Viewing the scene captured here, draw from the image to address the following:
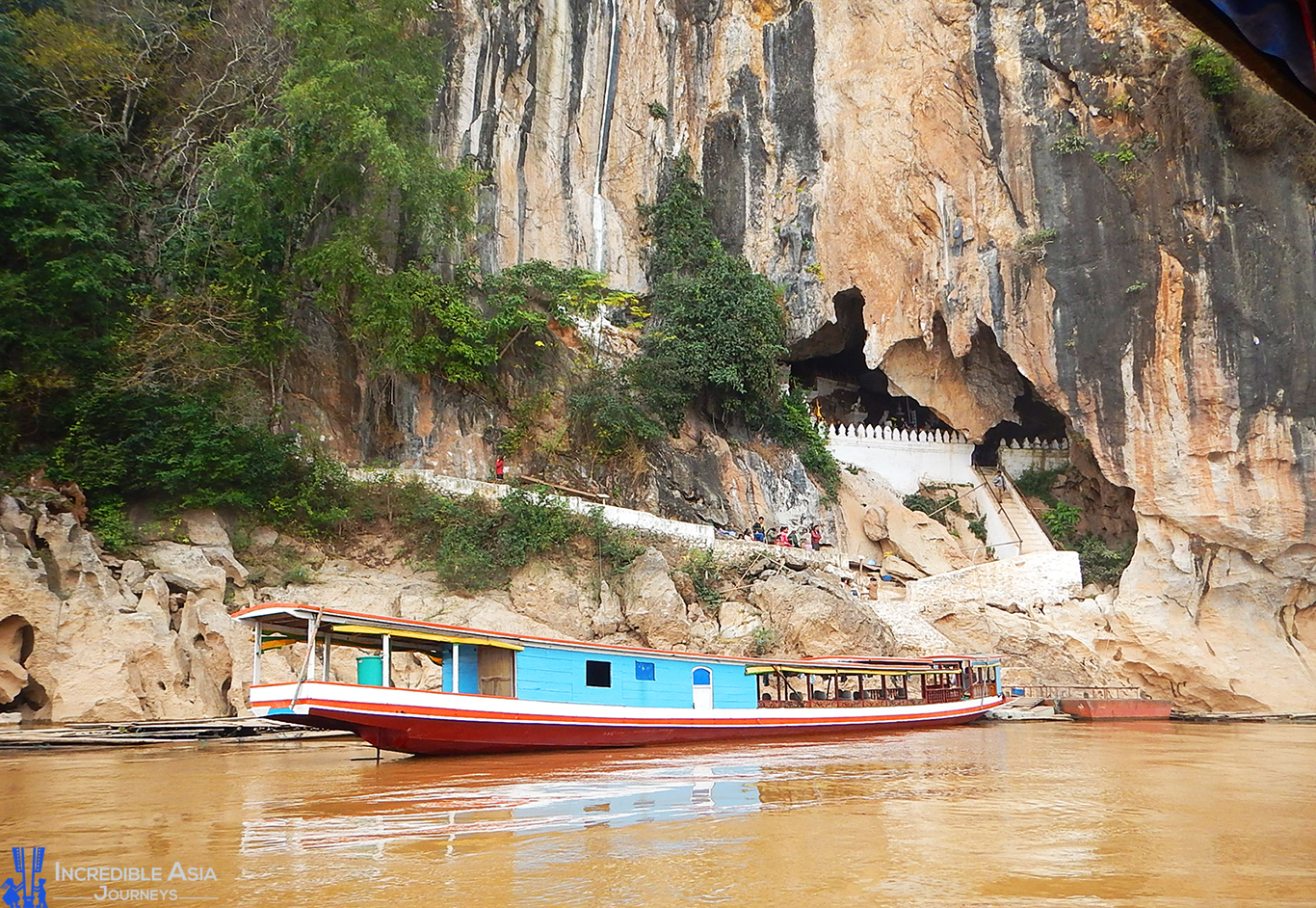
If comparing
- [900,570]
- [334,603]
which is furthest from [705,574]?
[334,603]

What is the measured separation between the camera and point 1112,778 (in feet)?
34.0

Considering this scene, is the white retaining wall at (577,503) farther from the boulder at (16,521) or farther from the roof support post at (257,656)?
the roof support post at (257,656)

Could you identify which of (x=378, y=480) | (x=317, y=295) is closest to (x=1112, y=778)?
(x=378, y=480)

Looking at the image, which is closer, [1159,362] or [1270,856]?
[1270,856]

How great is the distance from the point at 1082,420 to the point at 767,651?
10678 mm

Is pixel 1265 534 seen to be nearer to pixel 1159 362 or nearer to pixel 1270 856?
pixel 1159 362

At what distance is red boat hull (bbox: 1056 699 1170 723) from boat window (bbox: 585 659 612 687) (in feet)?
38.4

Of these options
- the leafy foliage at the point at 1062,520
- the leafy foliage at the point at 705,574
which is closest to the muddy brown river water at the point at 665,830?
the leafy foliage at the point at 705,574

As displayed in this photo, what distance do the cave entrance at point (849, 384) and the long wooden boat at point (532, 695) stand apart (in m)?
14.9

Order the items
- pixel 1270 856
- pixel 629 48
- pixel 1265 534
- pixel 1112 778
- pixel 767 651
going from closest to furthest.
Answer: pixel 1270 856, pixel 1112 778, pixel 767 651, pixel 1265 534, pixel 629 48

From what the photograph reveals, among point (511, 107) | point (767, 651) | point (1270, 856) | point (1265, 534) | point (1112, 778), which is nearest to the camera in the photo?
point (1270, 856)

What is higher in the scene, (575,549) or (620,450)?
(620,450)

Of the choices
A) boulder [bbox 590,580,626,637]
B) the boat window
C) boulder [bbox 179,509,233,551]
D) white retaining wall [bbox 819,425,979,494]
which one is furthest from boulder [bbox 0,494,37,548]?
white retaining wall [bbox 819,425,979,494]

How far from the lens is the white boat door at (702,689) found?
53.5 feet
